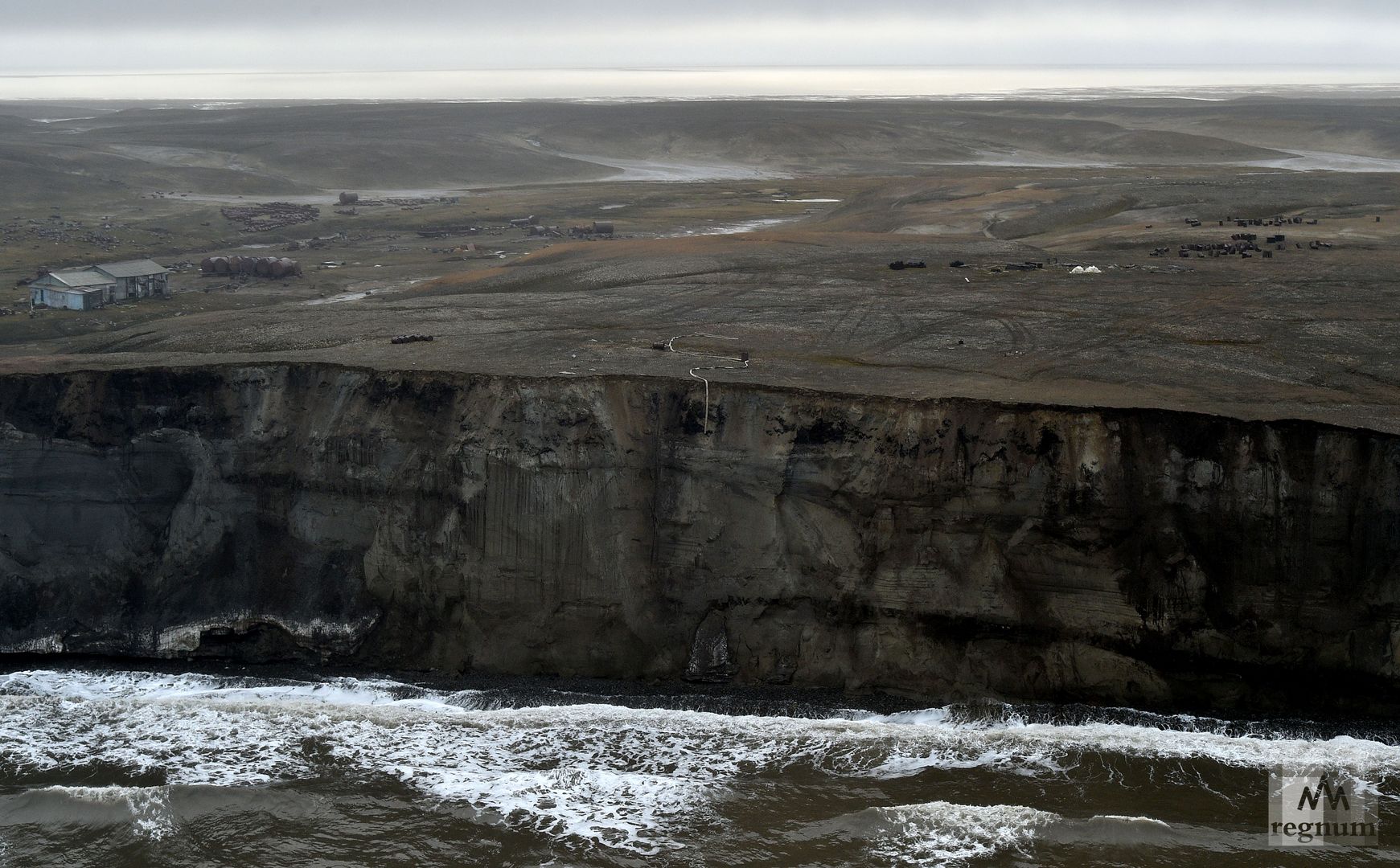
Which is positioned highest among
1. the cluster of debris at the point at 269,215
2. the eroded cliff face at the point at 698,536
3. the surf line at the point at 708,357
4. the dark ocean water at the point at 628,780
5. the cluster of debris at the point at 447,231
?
the cluster of debris at the point at 269,215

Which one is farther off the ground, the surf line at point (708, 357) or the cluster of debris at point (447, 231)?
the cluster of debris at point (447, 231)

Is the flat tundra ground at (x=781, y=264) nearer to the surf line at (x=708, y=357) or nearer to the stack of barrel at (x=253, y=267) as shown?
the surf line at (x=708, y=357)

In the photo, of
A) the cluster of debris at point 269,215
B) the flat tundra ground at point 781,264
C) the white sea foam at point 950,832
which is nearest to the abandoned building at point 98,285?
the flat tundra ground at point 781,264

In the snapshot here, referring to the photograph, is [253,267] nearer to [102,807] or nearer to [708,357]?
[708,357]

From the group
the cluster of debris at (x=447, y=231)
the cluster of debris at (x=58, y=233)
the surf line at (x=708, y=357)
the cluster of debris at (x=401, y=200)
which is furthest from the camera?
the cluster of debris at (x=401, y=200)

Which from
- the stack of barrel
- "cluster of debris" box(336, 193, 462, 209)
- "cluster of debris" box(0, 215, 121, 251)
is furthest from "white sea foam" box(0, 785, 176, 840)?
"cluster of debris" box(336, 193, 462, 209)
